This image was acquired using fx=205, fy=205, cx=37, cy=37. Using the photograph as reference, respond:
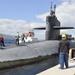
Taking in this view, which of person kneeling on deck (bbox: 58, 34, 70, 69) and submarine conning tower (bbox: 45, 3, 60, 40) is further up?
submarine conning tower (bbox: 45, 3, 60, 40)

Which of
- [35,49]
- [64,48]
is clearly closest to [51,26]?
[35,49]

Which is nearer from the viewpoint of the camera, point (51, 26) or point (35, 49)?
point (35, 49)

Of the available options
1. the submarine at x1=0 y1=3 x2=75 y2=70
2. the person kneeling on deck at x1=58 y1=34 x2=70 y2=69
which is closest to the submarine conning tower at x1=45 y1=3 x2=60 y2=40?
the submarine at x1=0 y1=3 x2=75 y2=70

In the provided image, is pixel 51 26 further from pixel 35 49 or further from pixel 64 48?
pixel 64 48

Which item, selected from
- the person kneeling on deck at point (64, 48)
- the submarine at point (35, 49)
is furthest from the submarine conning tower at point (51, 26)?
the person kneeling on deck at point (64, 48)

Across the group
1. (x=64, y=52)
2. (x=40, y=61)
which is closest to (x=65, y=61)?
(x=64, y=52)

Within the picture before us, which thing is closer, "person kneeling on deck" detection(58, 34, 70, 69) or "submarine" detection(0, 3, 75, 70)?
"person kneeling on deck" detection(58, 34, 70, 69)

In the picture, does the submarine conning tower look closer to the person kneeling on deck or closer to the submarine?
the submarine

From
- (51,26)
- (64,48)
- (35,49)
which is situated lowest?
(35,49)

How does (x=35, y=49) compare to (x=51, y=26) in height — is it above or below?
below

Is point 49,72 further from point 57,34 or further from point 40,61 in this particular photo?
point 57,34

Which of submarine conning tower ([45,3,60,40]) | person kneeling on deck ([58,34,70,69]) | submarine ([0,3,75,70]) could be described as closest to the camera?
person kneeling on deck ([58,34,70,69])

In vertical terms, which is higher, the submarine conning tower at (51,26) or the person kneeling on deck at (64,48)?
the submarine conning tower at (51,26)

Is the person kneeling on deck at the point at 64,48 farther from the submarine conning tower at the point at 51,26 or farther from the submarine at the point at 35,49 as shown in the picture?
the submarine conning tower at the point at 51,26
